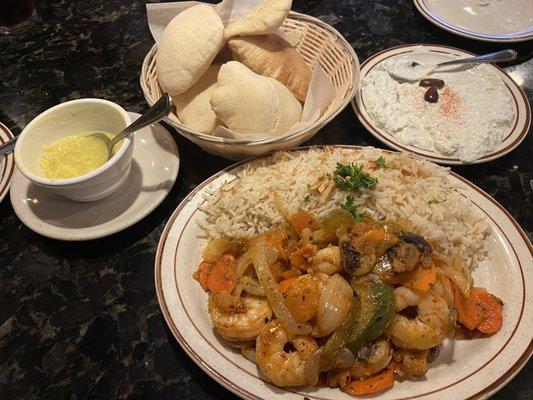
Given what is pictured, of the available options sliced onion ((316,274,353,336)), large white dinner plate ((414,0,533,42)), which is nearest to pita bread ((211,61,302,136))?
sliced onion ((316,274,353,336))

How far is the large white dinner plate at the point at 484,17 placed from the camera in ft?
9.08

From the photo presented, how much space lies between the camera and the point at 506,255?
168cm

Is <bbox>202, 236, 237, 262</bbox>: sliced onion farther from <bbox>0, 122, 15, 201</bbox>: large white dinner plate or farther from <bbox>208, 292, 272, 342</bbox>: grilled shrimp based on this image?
<bbox>0, 122, 15, 201</bbox>: large white dinner plate

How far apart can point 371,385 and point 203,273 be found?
0.70 m

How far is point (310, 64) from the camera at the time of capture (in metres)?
2.46

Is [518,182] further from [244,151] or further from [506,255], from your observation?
[244,151]

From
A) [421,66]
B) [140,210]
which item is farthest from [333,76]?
[140,210]

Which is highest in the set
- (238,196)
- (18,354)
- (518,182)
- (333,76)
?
(333,76)

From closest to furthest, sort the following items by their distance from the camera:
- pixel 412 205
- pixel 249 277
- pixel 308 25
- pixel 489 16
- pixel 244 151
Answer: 1. pixel 249 277
2. pixel 412 205
3. pixel 244 151
4. pixel 308 25
5. pixel 489 16

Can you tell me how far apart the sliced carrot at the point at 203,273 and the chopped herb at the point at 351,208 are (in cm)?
57

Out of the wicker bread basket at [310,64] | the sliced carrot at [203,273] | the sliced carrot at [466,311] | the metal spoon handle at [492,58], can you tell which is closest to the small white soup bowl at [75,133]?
the wicker bread basket at [310,64]

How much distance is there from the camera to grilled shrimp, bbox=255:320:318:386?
1355 mm

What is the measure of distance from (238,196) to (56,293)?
0.83 metres

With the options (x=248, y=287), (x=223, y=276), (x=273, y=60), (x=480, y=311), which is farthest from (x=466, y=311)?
(x=273, y=60)
